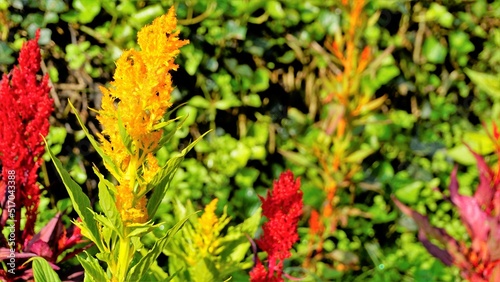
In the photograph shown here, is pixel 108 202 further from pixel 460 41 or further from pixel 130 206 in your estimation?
pixel 460 41

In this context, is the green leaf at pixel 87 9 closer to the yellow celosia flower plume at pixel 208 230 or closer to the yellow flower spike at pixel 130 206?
the yellow celosia flower plume at pixel 208 230

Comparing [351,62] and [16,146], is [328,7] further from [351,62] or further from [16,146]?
[16,146]

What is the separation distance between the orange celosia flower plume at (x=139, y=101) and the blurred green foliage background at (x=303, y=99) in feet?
4.05

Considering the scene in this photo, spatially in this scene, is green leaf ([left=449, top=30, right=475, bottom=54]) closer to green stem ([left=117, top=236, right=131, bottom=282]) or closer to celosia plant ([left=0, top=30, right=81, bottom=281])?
celosia plant ([left=0, top=30, right=81, bottom=281])

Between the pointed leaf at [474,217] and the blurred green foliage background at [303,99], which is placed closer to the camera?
the pointed leaf at [474,217]

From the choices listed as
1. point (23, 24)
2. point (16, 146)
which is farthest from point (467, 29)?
point (16, 146)

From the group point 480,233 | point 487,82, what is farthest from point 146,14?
point 487,82

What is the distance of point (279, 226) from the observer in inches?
68.0

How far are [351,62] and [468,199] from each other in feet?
3.10

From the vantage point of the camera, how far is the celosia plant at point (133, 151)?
1.36 meters

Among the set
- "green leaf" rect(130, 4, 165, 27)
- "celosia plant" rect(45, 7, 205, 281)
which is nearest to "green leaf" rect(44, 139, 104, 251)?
"celosia plant" rect(45, 7, 205, 281)

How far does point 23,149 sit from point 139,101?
540 mm

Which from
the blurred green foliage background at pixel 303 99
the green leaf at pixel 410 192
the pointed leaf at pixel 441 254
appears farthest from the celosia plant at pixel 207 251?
the green leaf at pixel 410 192

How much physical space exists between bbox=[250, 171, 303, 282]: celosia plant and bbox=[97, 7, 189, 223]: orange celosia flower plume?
44 cm
